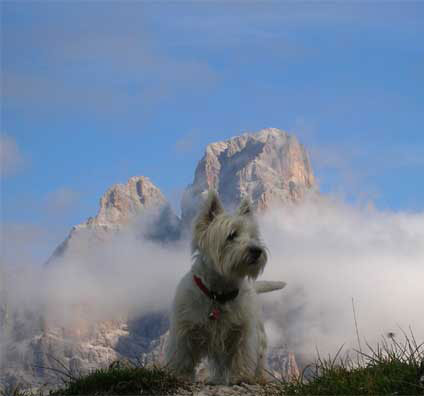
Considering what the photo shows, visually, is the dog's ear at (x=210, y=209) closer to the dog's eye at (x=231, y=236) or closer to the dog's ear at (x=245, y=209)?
the dog's ear at (x=245, y=209)

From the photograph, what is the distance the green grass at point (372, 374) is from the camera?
6.61m

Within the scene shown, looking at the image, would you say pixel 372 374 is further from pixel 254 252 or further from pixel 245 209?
pixel 245 209

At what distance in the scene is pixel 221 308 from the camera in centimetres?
973

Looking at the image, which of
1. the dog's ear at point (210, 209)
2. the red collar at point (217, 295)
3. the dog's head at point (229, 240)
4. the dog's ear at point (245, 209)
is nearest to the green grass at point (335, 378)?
the red collar at point (217, 295)

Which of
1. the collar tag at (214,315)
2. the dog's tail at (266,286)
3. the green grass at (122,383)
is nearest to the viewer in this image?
the green grass at (122,383)

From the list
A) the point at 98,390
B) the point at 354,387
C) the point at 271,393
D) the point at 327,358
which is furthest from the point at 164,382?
the point at 354,387

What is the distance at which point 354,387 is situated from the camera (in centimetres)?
679

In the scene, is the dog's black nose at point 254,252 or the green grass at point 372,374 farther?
the dog's black nose at point 254,252

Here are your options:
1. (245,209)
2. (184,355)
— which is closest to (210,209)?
(245,209)

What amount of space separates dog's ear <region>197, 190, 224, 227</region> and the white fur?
23cm

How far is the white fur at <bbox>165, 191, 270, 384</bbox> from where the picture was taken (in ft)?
31.8

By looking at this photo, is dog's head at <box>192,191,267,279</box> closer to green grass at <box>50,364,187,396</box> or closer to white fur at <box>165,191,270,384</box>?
white fur at <box>165,191,270,384</box>

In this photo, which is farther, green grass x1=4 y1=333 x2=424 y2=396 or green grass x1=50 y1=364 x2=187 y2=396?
green grass x1=50 y1=364 x2=187 y2=396

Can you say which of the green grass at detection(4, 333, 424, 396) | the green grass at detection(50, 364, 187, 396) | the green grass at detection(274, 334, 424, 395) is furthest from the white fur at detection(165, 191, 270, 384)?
the green grass at detection(274, 334, 424, 395)
